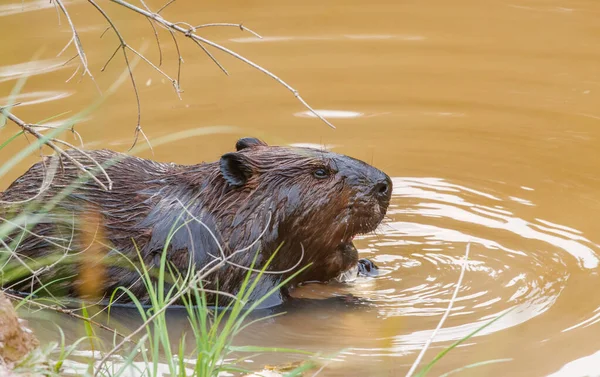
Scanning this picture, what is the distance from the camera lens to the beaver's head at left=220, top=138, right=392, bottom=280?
5.36 m

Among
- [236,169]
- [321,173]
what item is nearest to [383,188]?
[321,173]

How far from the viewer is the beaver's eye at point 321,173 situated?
5.41 m

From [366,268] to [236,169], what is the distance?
1.02m

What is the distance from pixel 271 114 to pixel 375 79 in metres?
1.19

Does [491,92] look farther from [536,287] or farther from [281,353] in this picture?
[281,353]

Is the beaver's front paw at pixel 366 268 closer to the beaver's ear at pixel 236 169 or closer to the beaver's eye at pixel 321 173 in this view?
the beaver's eye at pixel 321 173

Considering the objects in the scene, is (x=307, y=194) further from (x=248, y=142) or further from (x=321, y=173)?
(x=248, y=142)

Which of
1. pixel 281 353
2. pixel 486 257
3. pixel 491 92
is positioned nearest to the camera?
pixel 281 353

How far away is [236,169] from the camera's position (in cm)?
538

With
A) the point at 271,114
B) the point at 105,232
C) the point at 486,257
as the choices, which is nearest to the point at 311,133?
the point at 271,114

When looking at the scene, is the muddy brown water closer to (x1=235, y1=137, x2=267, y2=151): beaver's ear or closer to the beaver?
the beaver

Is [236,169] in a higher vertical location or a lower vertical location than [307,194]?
higher

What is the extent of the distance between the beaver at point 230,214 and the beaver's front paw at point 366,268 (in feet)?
1.19

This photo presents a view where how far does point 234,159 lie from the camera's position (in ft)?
17.4
